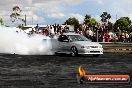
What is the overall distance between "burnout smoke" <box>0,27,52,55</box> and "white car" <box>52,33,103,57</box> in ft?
2.93

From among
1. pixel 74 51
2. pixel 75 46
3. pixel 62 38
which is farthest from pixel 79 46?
pixel 62 38

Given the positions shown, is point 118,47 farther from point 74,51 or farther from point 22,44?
point 22,44

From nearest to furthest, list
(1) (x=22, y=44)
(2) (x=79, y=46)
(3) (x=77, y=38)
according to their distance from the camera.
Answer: (2) (x=79, y=46) < (3) (x=77, y=38) < (1) (x=22, y=44)

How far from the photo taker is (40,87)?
1273 cm

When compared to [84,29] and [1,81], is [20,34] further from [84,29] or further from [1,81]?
[1,81]

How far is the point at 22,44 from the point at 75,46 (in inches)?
193

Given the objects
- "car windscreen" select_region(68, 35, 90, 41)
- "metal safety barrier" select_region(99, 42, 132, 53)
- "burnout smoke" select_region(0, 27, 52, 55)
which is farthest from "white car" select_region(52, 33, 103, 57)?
"metal safety barrier" select_region(99, 42, 132, 53)

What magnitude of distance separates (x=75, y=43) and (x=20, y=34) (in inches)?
225

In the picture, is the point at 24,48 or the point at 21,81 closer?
the point at 21,81

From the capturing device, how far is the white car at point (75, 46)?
2850cm

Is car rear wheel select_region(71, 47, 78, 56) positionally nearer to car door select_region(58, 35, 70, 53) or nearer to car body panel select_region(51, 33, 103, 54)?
car body panel select_region(51, 33, 103, 54)

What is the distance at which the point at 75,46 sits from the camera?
28.7m

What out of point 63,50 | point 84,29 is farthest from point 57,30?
point 63,50

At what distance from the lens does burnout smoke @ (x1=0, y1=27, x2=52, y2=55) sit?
102ft
